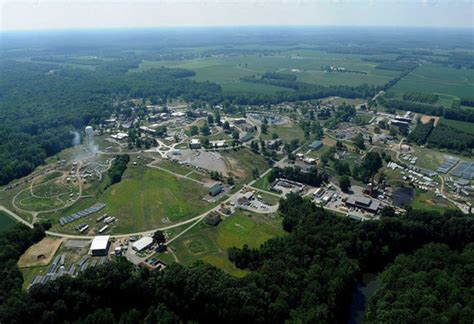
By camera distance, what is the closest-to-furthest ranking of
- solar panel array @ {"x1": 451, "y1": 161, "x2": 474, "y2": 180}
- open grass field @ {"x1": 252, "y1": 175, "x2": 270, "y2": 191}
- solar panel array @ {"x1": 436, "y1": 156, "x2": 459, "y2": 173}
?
open grass field @ {"x1": 252, "y1": 175, "x2": 270, "y2": 191} → solar panel array @ {"x1": 451, "y1": 161, "x2": 474, "y2": 180} → solar panel array @ {"x1": 436, "y1": 156, "x2": 459, "y2": 173}

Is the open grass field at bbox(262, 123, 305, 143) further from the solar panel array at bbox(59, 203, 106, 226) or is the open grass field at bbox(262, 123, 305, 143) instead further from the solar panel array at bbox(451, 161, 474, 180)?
the solar panel array at bbox(59, 203, 106, 226)

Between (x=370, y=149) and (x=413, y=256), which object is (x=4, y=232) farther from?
(x=370, y=149)

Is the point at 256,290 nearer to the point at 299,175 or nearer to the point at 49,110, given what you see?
the point at 299,175

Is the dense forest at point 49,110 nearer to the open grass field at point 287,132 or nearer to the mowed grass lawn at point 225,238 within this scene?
the open grass field at point 287,132

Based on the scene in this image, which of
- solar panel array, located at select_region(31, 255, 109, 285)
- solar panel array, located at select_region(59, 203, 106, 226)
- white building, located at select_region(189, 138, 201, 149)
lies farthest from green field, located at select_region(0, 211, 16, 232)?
white building, located at select_region(189, 138, 201, 149)

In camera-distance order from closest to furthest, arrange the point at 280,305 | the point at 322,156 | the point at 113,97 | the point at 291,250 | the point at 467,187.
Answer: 1. the point at 280,305
2. the point at 291,250
3. the point at 467,187
4. the point at 322,156
5. the point at 113,97

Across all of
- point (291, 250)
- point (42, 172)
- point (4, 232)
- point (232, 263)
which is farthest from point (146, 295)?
point (42, 172)
